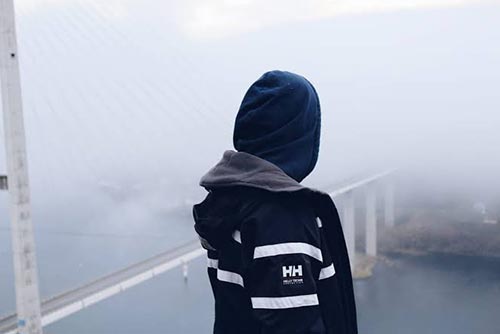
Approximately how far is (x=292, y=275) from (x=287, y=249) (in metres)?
0.02

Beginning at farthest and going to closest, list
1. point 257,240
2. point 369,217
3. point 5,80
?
point 369,217 < point 5,80 < point 257,240

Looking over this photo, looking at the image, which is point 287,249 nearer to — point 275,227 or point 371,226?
point 275,227

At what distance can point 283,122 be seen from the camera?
0.43 meters

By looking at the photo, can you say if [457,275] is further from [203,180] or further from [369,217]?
[203,180]

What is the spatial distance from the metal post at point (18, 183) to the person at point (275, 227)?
14.0 feet

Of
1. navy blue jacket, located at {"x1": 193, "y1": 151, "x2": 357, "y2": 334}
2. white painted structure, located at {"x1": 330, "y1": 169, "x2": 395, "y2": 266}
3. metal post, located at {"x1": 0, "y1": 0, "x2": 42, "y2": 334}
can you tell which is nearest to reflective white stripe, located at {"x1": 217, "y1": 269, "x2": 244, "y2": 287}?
navy blue jacket, located at {"x1": 193, "y1": 151, "x2": 357, "y2": 334}

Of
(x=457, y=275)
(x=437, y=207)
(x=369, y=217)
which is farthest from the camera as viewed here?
(x=437, y=207)

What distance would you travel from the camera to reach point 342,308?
1.38 feet

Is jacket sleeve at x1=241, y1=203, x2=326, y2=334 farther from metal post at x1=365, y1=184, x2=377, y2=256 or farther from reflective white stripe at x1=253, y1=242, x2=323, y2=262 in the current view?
metal post at x1=365, y1=184, x2=377, y2=256

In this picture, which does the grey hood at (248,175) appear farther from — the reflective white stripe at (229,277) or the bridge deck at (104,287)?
the bridge deck at (104,287)

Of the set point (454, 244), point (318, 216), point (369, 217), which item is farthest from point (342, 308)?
point (454, 244)

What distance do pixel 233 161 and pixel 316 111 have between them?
0.08m

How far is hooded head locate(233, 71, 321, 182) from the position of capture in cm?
43

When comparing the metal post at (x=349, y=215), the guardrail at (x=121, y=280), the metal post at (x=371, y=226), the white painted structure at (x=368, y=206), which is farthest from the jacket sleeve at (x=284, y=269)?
the metal post at (x=371, y=226)
